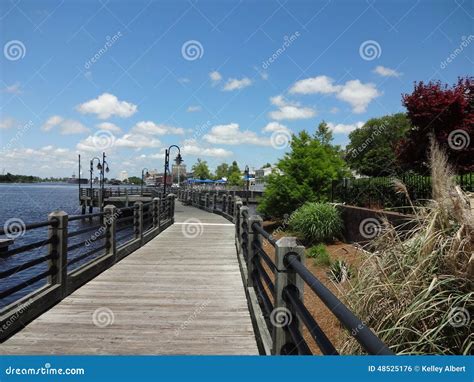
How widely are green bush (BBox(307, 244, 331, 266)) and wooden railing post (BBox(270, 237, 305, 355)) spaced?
9533 mm

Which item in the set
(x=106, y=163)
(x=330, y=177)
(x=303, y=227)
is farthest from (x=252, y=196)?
(x=303, y=227)

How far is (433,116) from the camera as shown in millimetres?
19953

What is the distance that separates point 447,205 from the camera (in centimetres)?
401

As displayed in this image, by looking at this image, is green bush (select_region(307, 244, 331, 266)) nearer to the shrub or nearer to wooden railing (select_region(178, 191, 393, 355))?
the shrub

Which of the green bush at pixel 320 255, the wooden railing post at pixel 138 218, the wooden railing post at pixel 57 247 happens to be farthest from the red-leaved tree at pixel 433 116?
the wooden railing post at pixel 57 247

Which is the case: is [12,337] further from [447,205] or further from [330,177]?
[330,177]

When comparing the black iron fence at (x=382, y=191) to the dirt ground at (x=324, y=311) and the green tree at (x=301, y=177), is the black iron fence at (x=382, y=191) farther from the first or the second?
the dirt ground at (x=324, y=311)

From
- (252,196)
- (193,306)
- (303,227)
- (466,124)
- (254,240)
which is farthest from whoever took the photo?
(252,196)

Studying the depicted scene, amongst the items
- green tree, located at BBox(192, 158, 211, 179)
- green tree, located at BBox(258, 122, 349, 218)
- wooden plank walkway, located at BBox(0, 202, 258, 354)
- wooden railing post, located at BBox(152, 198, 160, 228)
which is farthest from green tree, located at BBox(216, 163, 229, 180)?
wooden plank walkway, located at BBox(0, 202, 258, 354)

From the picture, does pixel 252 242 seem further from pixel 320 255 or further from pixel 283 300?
pixel 320 255

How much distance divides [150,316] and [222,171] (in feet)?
459

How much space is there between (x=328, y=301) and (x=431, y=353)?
174 cm

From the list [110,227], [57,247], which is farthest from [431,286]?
[110,227]

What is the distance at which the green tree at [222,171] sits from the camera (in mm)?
142125
